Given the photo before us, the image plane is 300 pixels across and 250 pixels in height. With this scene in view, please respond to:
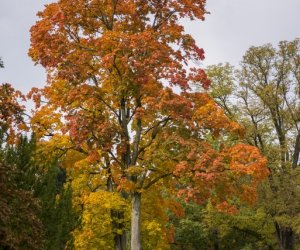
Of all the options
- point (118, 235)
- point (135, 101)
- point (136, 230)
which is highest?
point (135, 101)

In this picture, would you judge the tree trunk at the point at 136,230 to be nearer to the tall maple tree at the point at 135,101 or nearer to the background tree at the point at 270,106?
the tall maple tree at the point at 135,101

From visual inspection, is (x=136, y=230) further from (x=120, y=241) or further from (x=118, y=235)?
(x=120, y=241)

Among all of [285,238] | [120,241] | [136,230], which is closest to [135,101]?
[136,230]

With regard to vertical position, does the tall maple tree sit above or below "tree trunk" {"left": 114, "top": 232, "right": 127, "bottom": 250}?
above

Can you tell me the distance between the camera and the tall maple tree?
54.3 feet

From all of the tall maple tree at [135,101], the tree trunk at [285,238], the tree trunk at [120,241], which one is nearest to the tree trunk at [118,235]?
the tree trunk at [120,241]

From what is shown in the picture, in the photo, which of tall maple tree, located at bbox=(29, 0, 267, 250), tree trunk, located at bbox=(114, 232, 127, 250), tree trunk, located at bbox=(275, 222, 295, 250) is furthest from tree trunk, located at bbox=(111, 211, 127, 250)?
tree trunk, located at bbox=(275, 222, 295, 250)

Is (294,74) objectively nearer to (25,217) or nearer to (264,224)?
(264,224)

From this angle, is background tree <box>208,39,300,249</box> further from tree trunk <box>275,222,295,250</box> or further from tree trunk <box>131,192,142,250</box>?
A: tree trunk <box>131,192,142,250</box>

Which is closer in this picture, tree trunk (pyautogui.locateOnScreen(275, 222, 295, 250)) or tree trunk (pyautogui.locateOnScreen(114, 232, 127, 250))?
tree trunk (pyautogui.locateOnScreen(114, 232, 127, 250))

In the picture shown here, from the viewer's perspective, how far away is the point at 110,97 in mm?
18625

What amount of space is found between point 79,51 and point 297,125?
17339mm

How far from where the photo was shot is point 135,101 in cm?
1905

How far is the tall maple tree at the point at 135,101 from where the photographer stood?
16.5 metres
